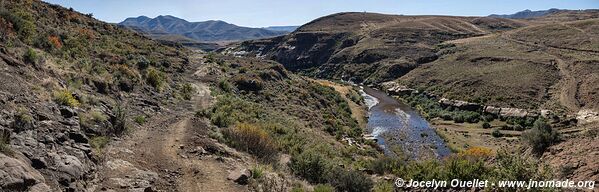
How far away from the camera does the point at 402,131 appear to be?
154ft

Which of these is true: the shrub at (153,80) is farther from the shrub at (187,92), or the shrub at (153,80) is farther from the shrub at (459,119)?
the shrub at (459,119)

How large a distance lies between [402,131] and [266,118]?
2090cm

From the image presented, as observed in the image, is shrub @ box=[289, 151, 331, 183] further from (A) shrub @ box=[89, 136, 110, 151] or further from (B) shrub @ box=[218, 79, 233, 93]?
(B) shrub @ box=[218, 79, 233, 93]

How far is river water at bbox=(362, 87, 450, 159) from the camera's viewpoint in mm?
39219

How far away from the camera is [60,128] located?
520 inches

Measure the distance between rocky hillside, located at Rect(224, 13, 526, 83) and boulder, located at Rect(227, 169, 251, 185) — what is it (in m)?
75.2

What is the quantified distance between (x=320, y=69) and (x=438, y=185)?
98.7 meters

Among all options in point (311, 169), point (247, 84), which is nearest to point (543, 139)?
point (311, 169)

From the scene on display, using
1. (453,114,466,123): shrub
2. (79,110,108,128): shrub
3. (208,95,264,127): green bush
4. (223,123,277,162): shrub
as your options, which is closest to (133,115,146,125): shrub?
(79,110,108,128): shrub

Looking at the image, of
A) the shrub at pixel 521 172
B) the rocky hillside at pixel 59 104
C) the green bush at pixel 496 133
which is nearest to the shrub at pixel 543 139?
the shrub at pixel 521 172

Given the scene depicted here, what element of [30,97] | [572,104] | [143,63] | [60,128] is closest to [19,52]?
[30,97]

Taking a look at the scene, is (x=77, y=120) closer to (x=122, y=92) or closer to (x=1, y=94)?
(x=1, y=94)

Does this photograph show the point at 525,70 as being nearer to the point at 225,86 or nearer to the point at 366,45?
the point at 366,45

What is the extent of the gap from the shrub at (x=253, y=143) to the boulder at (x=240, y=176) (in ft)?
10.6
